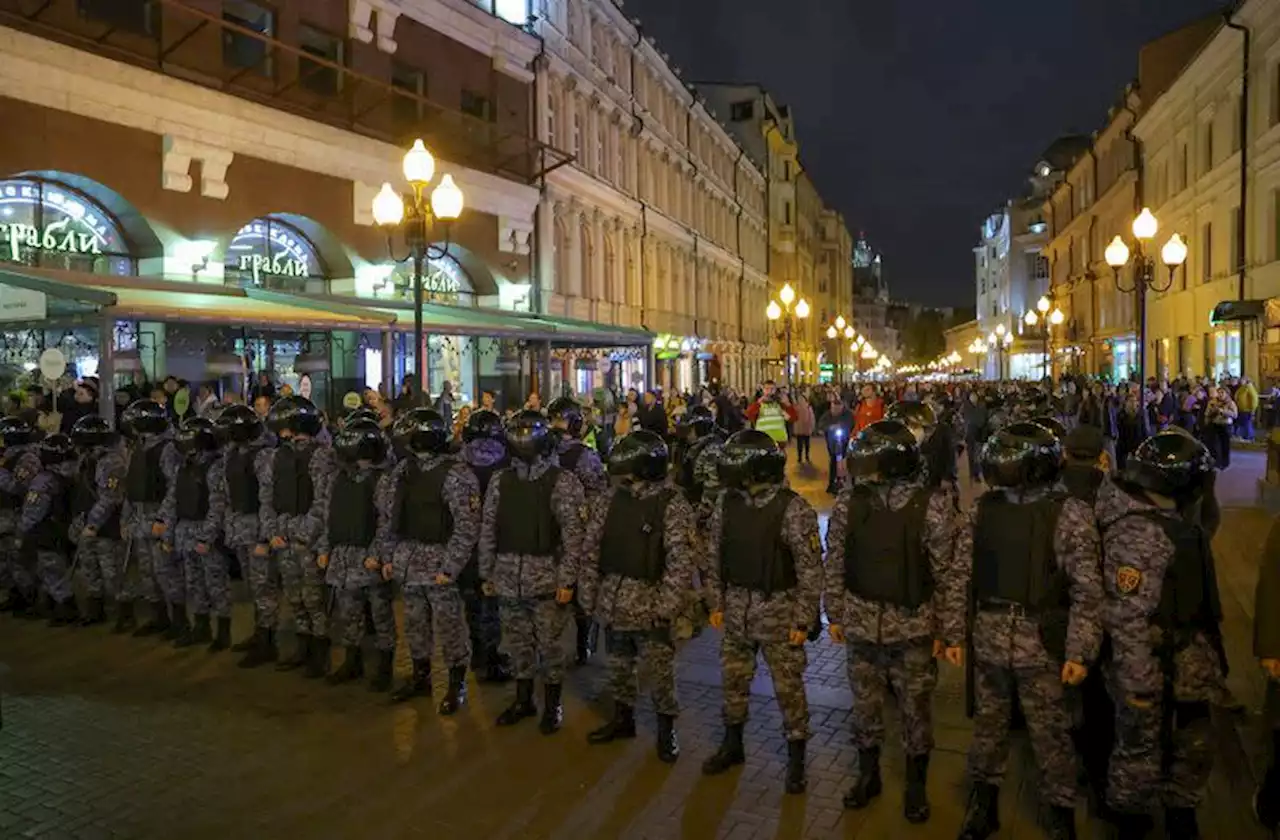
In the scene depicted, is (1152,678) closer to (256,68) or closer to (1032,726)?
(1032,726)

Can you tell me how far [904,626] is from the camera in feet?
17.7

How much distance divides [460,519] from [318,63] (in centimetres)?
1661

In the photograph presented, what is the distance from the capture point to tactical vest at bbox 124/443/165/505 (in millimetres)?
9312

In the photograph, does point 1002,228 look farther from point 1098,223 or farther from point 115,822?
point 115,822

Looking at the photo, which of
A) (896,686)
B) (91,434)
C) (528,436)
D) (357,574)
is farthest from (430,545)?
(91,434)

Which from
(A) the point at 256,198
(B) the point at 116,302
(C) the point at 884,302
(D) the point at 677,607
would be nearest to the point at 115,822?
(D) the point at 677,607

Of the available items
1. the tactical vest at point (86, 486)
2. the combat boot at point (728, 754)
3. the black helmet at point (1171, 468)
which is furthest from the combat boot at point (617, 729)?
the tactical vest at point (86, 486)

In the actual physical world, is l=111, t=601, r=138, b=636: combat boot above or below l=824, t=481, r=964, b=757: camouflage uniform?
below

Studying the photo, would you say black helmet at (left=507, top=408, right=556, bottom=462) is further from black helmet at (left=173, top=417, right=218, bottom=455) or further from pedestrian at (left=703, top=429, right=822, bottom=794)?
black helmet at (left=173, top=417, right=218, bottom=455)

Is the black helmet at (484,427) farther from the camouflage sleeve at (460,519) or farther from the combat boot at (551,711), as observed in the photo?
the combat boot at (551,711)

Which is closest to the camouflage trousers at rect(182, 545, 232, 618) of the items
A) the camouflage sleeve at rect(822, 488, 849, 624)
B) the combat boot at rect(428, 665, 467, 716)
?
the combat boot at rect(428, 665, 467, 716)

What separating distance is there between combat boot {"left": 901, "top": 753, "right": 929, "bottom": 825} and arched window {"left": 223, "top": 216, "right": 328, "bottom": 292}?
17226mm

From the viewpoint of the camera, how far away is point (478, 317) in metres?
22.3

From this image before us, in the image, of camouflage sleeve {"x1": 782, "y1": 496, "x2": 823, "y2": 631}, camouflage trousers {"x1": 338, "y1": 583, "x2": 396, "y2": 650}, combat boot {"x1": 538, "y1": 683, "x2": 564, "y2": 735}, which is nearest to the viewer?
camouflage sleeve {"x1": 782, "y1": 496, "x2": 823, "y2": 631}
